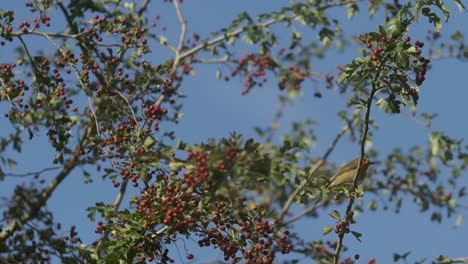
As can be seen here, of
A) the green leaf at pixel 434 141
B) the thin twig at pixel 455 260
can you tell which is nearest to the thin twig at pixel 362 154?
the thin twig at pixel 455 260

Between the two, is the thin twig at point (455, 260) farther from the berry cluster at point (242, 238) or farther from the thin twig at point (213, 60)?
the thin twig at point (213, 60)

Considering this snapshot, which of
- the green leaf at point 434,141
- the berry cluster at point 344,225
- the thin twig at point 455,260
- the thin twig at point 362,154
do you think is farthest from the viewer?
the green leaf at point 434,141

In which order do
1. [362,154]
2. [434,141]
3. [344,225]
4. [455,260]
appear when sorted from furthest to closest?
[434,141]
[455,260]
[344,225]
[362,154]

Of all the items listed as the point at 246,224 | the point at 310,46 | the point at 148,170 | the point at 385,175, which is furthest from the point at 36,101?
the point at 385,175

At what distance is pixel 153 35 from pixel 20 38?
406cm

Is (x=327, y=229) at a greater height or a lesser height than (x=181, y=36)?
lesser

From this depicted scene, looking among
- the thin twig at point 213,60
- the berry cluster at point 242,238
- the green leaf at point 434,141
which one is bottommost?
the berry cluster at point 242,238

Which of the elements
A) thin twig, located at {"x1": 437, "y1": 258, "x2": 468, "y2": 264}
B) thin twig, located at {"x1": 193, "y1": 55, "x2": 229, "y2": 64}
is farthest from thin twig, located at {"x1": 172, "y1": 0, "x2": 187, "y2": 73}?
thin twig, located at {"x1": 437, "y1": 258, "x2": 468, "y2": 264}

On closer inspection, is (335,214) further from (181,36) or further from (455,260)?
(181,36)

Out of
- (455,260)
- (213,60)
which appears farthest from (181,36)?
(455,260)

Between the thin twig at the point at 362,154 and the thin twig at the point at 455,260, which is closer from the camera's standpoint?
Answer: the thin twig at the point at 362,154

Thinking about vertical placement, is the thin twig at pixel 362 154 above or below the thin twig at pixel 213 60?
below

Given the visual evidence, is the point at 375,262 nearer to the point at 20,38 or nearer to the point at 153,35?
the point at 20,38

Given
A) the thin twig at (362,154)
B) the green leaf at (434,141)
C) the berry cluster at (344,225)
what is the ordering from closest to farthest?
1. the thin twig at (362,154)
2. the berry cluster at (344,225)
3. the green leaf at (434,141)
